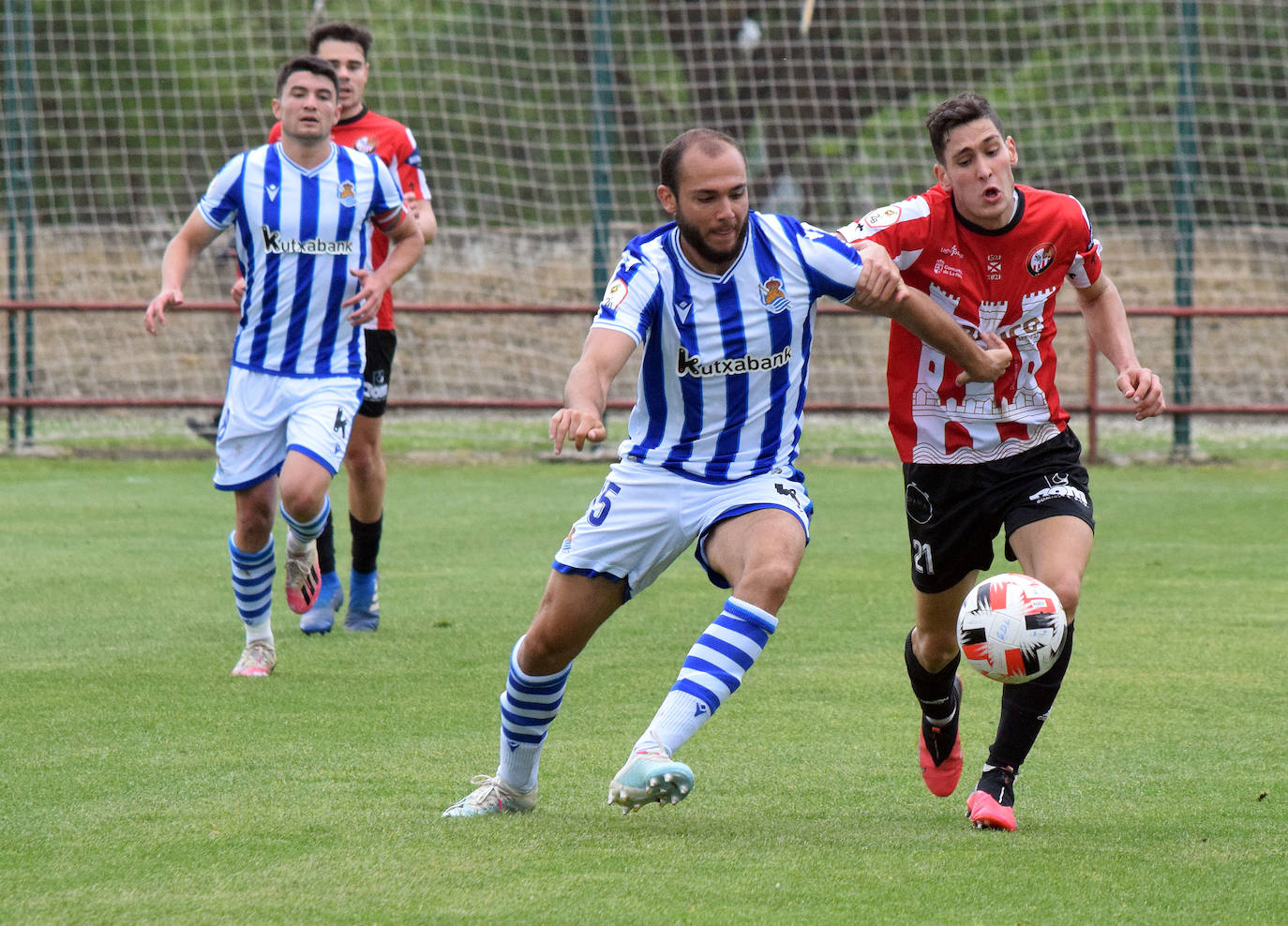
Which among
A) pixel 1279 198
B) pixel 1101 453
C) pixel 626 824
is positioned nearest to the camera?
pixel 626 824

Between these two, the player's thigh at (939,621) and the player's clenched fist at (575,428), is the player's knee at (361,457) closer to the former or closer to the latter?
the player's thigh at (939,621)

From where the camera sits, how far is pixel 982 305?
4395 mm

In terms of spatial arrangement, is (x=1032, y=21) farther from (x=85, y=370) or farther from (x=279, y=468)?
(x=279, y=468)

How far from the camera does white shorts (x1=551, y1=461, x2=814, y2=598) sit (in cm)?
392

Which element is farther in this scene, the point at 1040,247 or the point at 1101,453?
the point at 1101,453

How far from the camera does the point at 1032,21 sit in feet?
55.2

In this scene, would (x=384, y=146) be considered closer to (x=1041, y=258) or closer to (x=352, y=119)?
(x=352, y=119)

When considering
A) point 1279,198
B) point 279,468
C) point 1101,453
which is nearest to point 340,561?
point 279,468

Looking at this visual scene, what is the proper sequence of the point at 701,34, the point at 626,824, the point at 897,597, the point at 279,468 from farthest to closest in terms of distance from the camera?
the point at 701,34, the point at 897,597, the point at 279,468, the point at 626,824

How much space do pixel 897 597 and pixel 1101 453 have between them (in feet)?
21.6

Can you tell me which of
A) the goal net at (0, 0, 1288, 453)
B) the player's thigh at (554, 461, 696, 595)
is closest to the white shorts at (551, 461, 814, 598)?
the player's thigh at (554, 461, 696, 595)

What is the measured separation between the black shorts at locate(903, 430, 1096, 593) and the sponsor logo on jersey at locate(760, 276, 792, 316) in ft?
2.38

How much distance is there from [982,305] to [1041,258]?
0.20 meters

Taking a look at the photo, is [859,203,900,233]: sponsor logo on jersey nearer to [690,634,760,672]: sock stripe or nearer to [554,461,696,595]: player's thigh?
[554,461,696,595]: player's thigh
